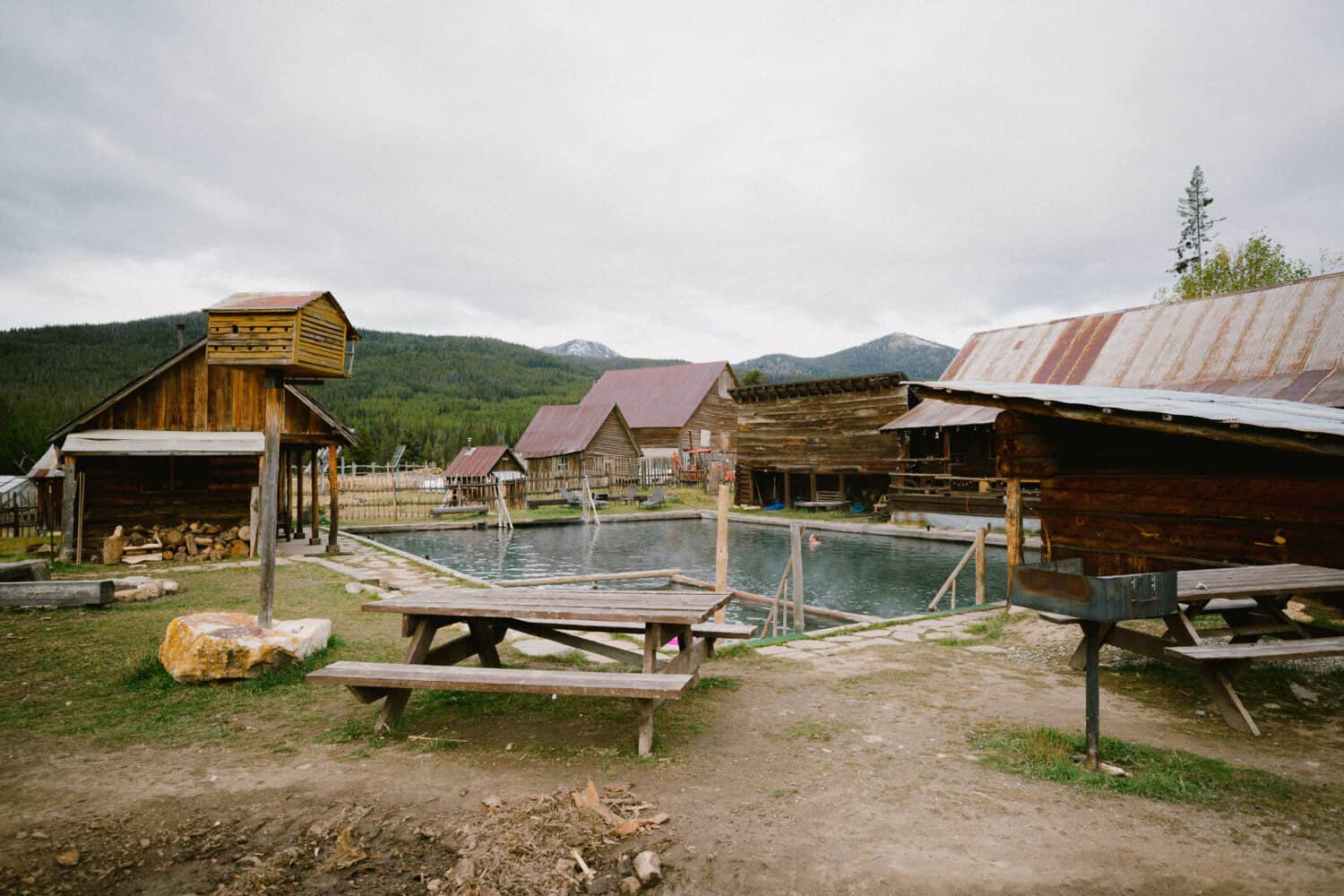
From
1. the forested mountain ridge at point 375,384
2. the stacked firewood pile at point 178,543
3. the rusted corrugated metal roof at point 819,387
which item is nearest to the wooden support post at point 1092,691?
the stacked firewood pile at point 178,543

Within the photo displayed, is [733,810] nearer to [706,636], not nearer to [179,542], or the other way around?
[706,636]

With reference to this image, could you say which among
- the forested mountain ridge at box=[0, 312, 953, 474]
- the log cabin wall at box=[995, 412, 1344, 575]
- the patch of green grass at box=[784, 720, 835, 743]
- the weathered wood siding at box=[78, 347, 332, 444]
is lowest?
the patch of green grass at box=[784, 720, 835, 743]

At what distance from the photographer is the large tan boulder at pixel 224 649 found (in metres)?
5.51

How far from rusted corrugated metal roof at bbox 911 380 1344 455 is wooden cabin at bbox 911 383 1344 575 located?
0.03ft

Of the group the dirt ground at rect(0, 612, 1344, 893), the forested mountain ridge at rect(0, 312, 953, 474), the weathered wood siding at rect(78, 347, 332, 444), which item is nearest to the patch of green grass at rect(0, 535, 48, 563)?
the weathered wood siding at rect(78, 347, 332, 444)

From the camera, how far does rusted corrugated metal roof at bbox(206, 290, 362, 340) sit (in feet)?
22.9

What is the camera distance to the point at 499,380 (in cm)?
10512

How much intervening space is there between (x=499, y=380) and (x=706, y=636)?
103529mm

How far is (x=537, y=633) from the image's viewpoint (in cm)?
569

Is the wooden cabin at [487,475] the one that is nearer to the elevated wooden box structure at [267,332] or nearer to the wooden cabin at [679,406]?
the wooden cabin at [679,406]

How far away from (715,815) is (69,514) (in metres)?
16.0

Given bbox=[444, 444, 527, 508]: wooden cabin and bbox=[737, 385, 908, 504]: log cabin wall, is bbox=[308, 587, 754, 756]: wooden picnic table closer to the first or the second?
bbox=[737, 385, 908, 504]: log cabin wall

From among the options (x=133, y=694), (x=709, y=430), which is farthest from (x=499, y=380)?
(x=133, y=694)

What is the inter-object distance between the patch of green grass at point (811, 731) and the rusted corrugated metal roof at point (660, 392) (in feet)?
123
